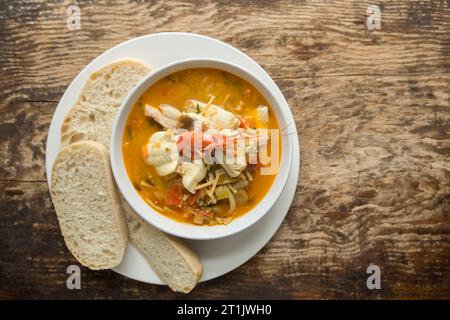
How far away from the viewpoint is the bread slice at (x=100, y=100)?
3029 millimetres

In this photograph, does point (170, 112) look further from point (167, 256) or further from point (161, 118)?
point (167, 256)

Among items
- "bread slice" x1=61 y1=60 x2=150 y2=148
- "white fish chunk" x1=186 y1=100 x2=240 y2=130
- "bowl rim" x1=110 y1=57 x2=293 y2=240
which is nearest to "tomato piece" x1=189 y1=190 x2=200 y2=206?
"bowl rim" x1=110 y1=57 x2=293 y2=240

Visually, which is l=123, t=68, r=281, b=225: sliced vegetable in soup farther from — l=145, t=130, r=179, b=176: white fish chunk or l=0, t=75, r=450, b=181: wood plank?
l=0, t=75, r=450, b=181: wood plank

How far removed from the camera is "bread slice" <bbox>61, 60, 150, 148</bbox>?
119 inches

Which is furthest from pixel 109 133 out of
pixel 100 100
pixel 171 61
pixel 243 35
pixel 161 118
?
pixel 243 35

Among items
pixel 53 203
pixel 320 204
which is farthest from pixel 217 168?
pixel 53 203

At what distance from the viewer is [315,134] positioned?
3400 mm

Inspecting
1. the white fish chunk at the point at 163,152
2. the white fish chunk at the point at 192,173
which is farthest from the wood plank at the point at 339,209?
the white fish chunk at the point at 163,152

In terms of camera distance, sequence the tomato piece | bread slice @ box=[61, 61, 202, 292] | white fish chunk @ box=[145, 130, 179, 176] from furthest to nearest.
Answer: bread slice @ box=[61, 61, 202, 292]
the tomato piece
white fish chunk @ box=[145, 130, 179, 176]

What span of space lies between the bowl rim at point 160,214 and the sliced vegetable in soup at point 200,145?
0.04 meters

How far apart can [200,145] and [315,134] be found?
968 millimetres

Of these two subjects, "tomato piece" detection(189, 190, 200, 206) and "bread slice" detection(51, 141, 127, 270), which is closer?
"tomato piece" detection(189, 190, 200, 206)

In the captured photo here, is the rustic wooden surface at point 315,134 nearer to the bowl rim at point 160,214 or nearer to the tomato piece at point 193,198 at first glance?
the bowl rim at point 160,214

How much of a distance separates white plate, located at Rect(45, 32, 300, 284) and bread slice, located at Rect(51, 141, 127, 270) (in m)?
0.09
